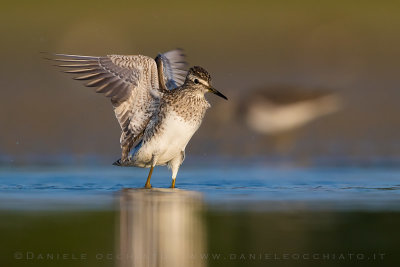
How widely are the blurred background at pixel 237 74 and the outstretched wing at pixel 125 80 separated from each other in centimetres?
271

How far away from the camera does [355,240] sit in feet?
19.5

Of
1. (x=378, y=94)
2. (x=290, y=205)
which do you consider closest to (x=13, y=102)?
(x=378, y=94)

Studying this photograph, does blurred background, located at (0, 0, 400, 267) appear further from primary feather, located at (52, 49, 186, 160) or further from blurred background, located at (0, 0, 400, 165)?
primary feather, located at (52, 49, 186, 160)

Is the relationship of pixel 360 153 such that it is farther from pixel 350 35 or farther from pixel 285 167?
pixel 350 35

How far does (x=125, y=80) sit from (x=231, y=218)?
3072mm

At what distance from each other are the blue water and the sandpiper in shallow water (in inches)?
16.9

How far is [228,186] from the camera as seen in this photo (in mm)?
9172

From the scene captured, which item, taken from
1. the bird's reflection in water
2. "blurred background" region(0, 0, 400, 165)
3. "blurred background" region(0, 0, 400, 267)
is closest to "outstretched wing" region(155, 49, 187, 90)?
"blurred background" region(0, 0, 400, 267)

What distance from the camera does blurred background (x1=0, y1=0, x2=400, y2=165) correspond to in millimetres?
13406

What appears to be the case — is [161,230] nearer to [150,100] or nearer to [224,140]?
[150,100]

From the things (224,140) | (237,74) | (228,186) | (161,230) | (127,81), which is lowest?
(161,230)

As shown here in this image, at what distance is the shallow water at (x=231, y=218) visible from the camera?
5.57 metres

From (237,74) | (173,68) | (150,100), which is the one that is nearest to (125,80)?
(150,100)

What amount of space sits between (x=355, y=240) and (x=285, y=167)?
210 inches
